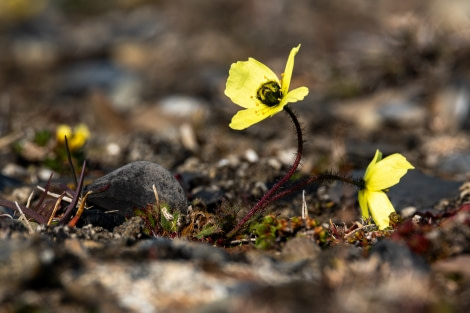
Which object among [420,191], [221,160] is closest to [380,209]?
[420,191]

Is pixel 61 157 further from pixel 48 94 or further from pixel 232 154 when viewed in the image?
pixel 48 94

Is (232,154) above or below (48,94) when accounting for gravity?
above

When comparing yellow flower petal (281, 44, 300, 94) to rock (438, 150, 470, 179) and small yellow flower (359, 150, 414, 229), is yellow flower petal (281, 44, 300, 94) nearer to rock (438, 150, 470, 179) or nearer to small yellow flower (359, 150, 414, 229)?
small yellow flower (359, 150, 414, 229)

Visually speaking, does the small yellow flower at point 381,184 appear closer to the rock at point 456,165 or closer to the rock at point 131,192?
the rock at point 131,192

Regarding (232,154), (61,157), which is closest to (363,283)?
(61,157)

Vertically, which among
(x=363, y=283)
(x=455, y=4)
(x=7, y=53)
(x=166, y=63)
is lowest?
(x=7, y=53)

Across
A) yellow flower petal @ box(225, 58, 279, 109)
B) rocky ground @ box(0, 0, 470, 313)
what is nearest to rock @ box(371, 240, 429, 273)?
rocky ground @ box(0, 0, 470, 313)
